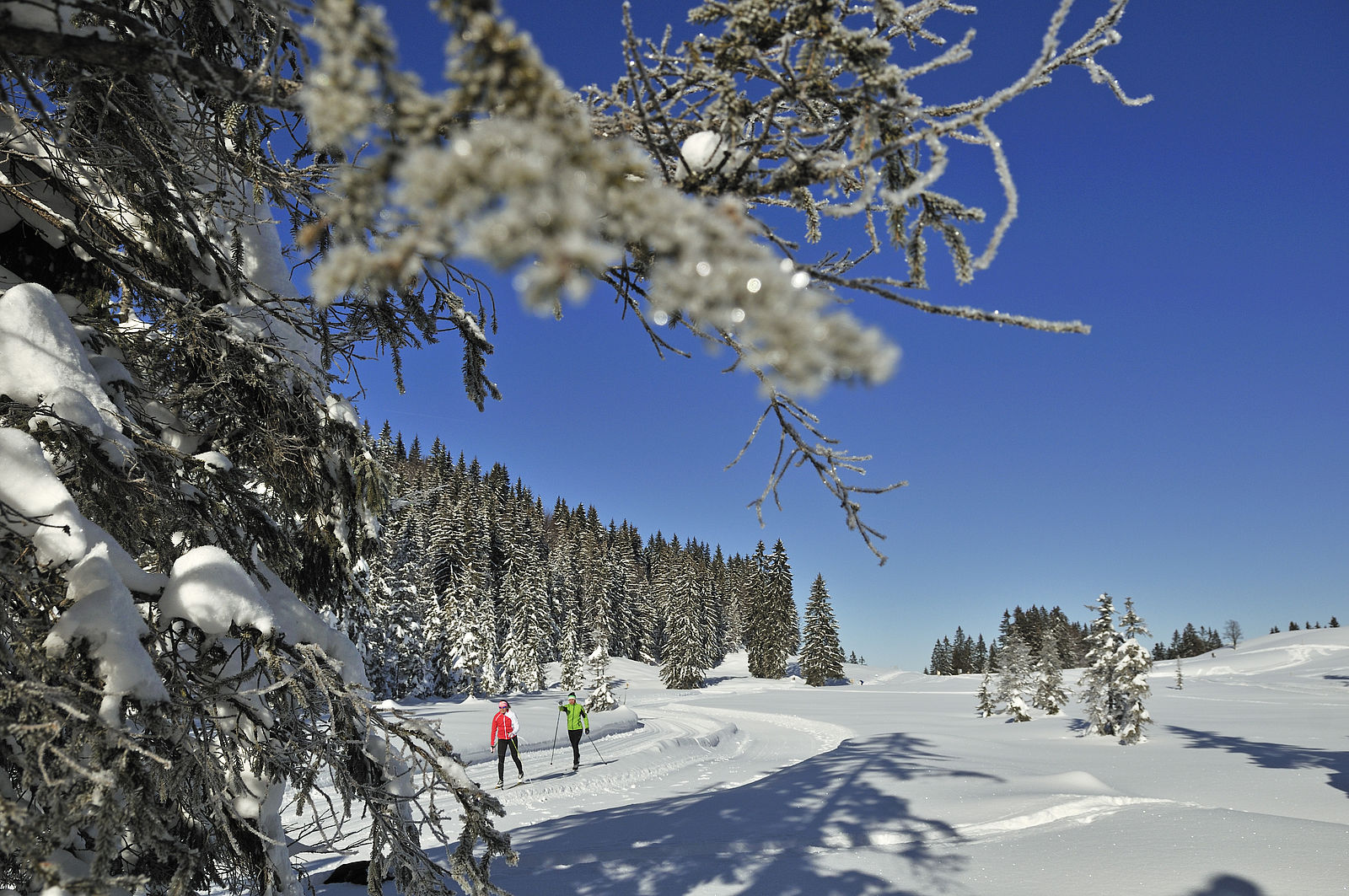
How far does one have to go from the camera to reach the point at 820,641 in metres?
56.3

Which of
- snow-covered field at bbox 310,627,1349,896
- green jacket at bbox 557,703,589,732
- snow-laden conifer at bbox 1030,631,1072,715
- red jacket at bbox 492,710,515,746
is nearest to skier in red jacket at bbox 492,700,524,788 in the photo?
red jacket at bbox 492,710,515,746

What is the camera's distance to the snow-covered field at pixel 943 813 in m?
5.19

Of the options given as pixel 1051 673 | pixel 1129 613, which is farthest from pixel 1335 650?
pixel 1129 613

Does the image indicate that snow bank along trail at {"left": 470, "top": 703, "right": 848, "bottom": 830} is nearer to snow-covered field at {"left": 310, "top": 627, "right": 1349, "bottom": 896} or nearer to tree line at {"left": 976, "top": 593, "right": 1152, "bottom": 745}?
snow-covered field at {"left": 310, "top": 627, "right": 1349, "bottom": 896}

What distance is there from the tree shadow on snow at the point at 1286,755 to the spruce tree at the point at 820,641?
42321 mm

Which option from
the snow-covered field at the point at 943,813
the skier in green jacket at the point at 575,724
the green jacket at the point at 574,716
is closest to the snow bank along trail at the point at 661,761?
the snow-covered field at the point at 943,813

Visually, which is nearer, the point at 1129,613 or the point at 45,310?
the point at 45,310

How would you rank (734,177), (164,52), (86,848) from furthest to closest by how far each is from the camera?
(86,848)
(164,52)
(734,177)

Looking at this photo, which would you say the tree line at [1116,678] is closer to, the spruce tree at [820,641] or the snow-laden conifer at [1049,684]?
the snow-laden conifer at [1049,684]

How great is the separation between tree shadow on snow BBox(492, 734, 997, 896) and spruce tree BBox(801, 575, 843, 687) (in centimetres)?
4806

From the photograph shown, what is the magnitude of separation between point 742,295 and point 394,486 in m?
3.82

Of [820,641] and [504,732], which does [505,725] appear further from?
[820,641]

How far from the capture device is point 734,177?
1281 mm

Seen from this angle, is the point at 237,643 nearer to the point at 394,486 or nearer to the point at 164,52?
the point at 394,486
